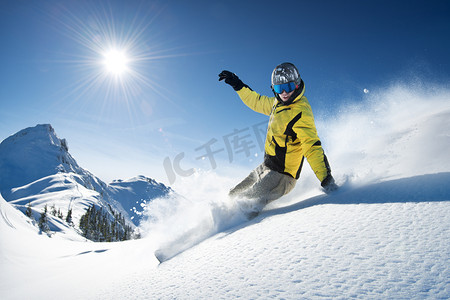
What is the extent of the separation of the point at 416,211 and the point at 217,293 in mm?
1523

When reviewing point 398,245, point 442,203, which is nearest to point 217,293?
point 398,245

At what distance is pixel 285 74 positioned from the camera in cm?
352

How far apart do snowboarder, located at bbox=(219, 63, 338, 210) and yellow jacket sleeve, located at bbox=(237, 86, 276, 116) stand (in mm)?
681

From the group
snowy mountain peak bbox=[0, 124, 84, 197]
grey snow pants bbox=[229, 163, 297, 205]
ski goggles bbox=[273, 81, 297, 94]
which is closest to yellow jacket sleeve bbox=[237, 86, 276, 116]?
ski goggles bbox=[273, 81, 297, 94]

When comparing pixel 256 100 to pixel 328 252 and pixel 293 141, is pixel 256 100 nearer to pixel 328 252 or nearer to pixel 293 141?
pixel 293 141


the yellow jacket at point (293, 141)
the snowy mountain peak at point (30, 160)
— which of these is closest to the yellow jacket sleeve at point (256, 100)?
the yellow jacket at point (293, 141)

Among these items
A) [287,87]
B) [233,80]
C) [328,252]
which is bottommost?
[328,252]

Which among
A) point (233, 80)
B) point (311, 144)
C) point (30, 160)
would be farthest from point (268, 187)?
point (30, 160)

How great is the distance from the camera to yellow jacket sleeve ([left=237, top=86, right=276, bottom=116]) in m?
4.41

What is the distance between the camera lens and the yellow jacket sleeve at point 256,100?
4.41 meters

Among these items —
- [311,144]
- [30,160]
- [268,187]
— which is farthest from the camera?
[30,160]

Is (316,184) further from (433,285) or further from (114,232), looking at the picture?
(114,232)

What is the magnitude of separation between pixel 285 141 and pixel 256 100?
146 centimetres

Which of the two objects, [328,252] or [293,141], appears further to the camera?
[293,141]
